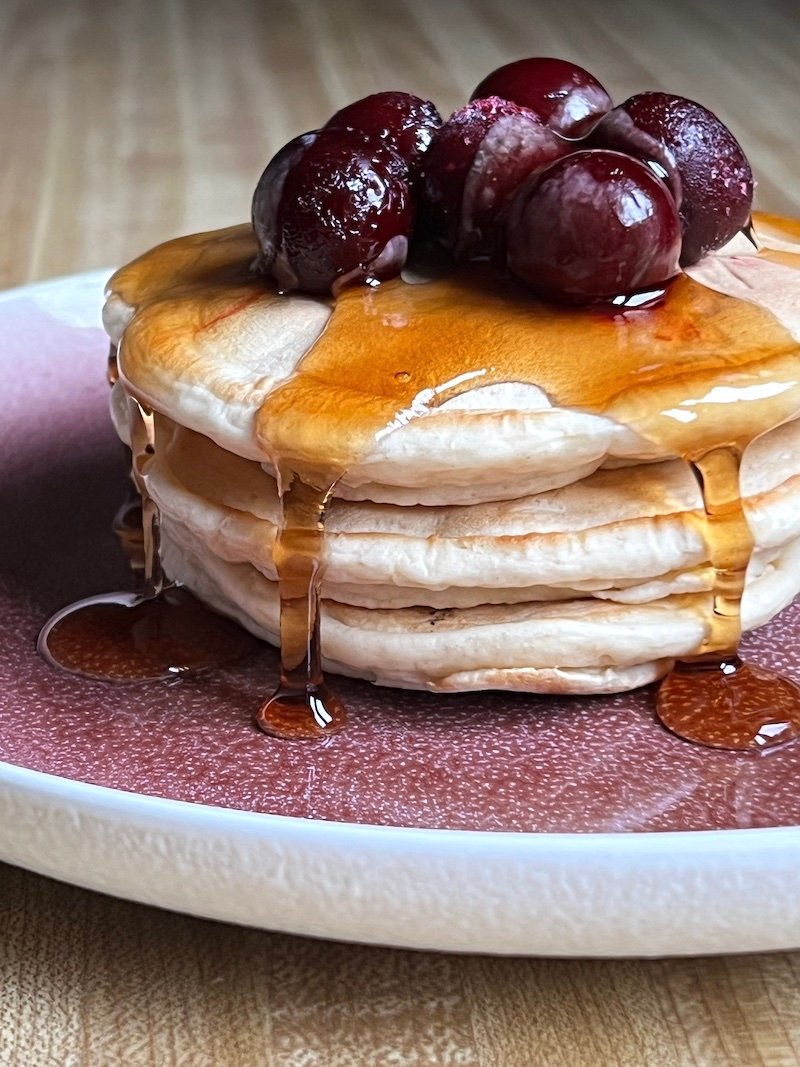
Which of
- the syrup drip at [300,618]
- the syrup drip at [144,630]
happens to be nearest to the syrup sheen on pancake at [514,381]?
the syrup drip at [300,618]

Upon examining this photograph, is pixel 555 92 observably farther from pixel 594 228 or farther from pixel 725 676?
pixel 725 676

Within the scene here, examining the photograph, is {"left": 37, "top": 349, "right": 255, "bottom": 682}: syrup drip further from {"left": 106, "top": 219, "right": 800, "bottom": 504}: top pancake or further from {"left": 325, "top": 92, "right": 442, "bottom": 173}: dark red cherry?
{"left": 325, "top": 92, "right": 442, "bottom": 173}: dark red cherry

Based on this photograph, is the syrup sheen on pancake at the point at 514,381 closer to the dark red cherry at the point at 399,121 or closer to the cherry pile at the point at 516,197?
the cherry pile at the point at 516,197

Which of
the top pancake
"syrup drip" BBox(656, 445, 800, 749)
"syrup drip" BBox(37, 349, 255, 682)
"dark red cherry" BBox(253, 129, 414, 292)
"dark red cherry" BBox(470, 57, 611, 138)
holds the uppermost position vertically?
"dark red cherry" BBox(470, 57, 611, 138)

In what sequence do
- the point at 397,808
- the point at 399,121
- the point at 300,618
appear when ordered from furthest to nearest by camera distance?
the point at 399,121, the point at 300,618, the point at 397,808

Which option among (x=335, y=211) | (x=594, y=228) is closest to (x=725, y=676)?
(x=594, y=228)

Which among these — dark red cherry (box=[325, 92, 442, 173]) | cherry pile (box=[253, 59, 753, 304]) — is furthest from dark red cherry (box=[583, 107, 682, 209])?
dark red cherry (box=[325, 92, 442, 173])

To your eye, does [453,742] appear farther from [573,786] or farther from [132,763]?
[132,763]
